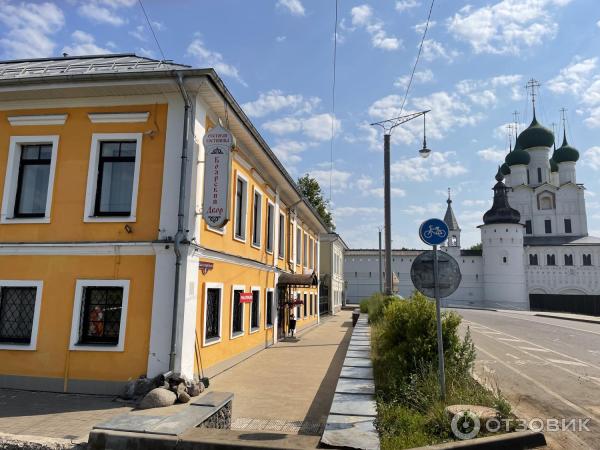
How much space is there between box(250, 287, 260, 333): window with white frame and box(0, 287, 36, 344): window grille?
629 centimetres

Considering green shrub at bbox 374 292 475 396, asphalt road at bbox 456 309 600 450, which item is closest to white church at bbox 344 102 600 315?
asphalt road at bbox 456 309 600 450

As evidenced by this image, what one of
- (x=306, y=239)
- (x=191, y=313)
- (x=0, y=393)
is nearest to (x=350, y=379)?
(x=191, y=313)

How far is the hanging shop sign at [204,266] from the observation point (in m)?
9.32

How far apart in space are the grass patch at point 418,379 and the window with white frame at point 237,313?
13.9 ft


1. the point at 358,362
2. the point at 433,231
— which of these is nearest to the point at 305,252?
the point at 358,362

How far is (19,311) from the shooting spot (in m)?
9.08

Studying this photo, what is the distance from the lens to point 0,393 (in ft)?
26.7

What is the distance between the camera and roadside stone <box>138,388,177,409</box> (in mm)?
7270

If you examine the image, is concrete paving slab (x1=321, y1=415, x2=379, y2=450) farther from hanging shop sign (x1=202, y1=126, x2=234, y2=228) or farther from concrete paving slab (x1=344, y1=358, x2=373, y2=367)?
hanging shop sign (x1=202, y1=126, x2=234, y2=228)

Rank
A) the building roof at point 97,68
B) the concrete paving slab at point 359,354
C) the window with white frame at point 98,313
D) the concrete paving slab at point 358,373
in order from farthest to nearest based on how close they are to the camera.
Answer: the concrete paving slab at point 359,354
the building roof at point 97,68
the window with white frame at point 98,313
the concrete paving slab at point 358,373

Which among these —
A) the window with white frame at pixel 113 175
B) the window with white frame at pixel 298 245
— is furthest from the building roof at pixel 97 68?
the window with white frame at pixel 298 245

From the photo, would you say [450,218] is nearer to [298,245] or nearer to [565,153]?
[565,153]

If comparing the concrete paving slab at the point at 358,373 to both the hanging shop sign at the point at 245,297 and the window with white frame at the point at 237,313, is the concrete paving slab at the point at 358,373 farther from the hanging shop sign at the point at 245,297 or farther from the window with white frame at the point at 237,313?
the hanging shop sign at the point at 245,297

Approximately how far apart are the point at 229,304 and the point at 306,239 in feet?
48.6
